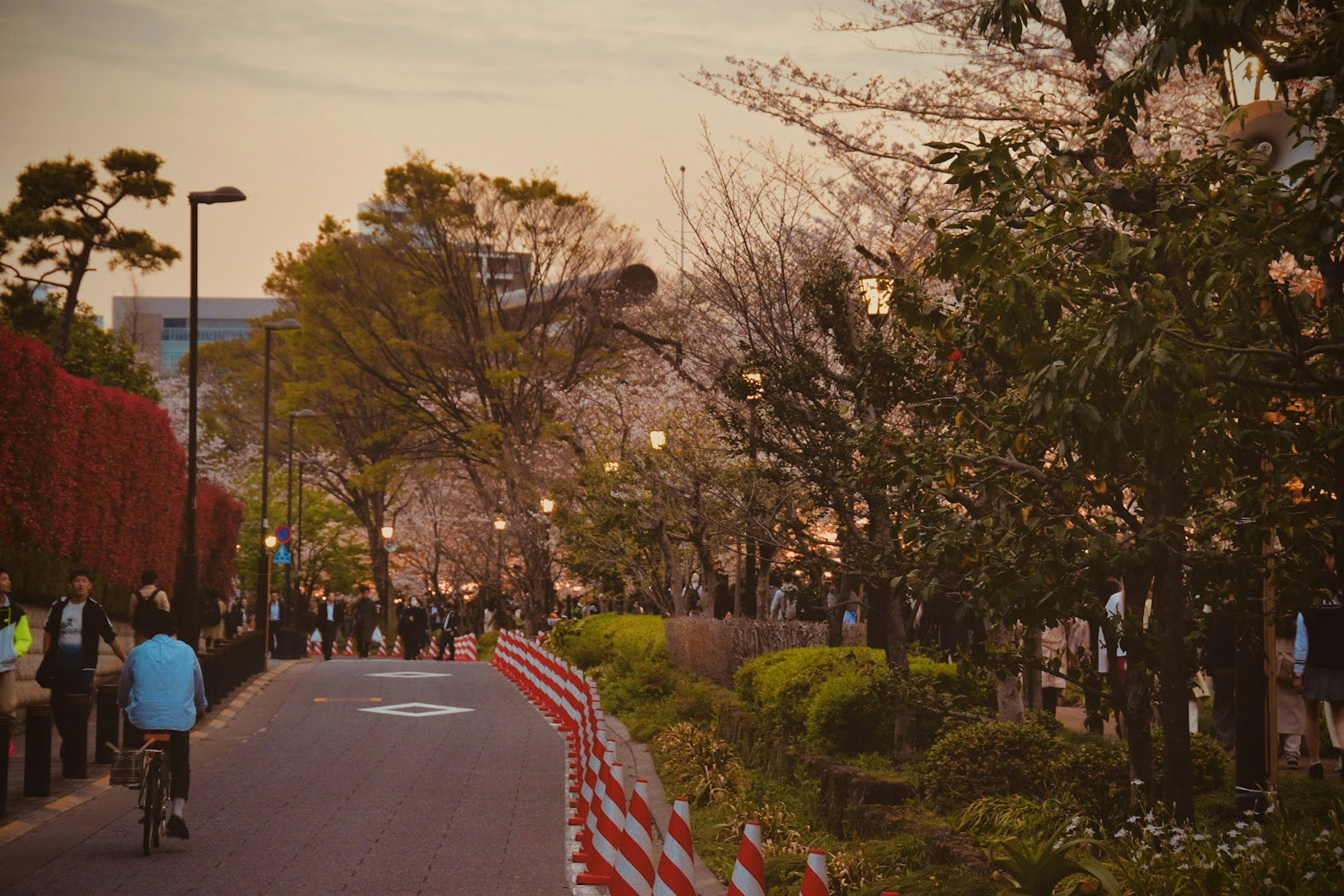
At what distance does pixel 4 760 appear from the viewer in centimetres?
1155

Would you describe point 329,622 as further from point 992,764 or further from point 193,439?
point 992,764

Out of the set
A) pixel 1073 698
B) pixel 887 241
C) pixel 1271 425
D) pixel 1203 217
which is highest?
pixel 887 241

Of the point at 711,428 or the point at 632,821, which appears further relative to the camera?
the point at 711,428

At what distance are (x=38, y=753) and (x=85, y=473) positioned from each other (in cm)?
904

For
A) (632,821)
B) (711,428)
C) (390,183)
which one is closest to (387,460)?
(390,183)

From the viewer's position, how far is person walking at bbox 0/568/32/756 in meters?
13.9

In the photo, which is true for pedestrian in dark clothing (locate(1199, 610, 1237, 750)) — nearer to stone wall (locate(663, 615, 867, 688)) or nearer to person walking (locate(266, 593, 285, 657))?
stone wall (locate(663, 615, 867, 688))

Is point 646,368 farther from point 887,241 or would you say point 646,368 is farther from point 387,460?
point 887,241

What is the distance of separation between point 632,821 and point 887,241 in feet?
36.2

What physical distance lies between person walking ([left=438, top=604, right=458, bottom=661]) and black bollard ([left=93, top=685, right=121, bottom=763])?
90.1 feet

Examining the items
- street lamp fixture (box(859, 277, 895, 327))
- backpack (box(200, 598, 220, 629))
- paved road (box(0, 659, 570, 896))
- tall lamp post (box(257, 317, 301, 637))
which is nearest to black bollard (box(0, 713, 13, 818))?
paved road (box(0, 659, 570, 896))

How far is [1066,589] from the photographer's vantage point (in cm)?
800

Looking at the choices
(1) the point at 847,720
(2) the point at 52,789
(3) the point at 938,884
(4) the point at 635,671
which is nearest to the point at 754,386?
(1) the point at 847,720

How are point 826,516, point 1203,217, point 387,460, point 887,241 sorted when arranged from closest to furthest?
point 1203,217
point 887,241
point 826,516
point 387,460
